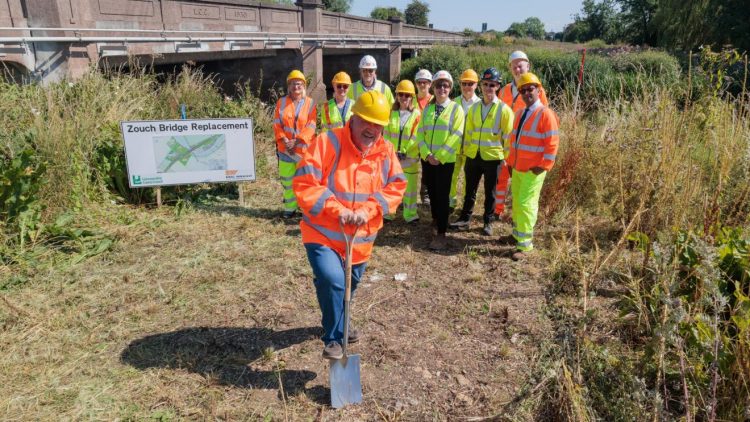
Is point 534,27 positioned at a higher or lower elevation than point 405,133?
higher

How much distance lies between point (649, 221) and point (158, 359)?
465 centimetres

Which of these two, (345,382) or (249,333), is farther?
(249,333)

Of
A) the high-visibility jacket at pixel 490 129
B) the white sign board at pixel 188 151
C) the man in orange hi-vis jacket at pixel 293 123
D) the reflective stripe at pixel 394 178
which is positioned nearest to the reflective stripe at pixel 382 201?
the reflective stripe at pixel 394 178

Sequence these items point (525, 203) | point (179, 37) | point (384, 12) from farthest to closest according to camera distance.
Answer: point (384, 12) < point (179, 37) < point (525, 203)

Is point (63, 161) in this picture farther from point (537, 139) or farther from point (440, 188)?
point (537, 139)

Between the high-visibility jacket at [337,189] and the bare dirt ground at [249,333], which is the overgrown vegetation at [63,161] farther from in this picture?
the high-visibility jacket at [337,189]

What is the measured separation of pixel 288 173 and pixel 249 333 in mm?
2900

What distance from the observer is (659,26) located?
70.9 ft

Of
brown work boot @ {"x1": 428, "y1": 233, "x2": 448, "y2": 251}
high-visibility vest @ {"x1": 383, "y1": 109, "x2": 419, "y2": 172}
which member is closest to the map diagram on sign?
high-visibility vest @ {"x1": 383, "y1": 109, "x2": 419, "y2": 172}

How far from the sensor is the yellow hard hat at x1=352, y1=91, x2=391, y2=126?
2.83 m

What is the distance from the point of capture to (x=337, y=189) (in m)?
3.01

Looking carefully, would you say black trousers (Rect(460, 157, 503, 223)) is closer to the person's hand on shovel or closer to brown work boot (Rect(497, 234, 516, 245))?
brown work boot (Rect(497, 234, 516, 245))

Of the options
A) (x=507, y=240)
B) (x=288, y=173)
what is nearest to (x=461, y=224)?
(x=507, y=240)

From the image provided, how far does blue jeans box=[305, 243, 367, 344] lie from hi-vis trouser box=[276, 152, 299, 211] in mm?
3269
